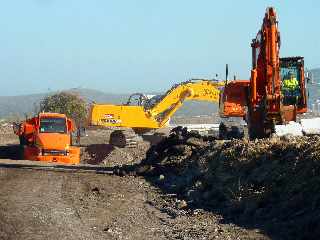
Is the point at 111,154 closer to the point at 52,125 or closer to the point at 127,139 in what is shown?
the point at 127,139

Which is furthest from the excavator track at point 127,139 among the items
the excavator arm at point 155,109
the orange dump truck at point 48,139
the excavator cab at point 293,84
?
the excavator cab at point 293,84

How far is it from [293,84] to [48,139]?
12816mm

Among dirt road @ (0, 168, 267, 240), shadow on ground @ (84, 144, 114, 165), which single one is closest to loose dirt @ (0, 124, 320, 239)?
dirt road @ (0, 168, 267, 240)

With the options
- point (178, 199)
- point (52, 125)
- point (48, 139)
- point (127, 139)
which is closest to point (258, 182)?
point (178, 199)

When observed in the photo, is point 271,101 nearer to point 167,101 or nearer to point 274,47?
point 274,47

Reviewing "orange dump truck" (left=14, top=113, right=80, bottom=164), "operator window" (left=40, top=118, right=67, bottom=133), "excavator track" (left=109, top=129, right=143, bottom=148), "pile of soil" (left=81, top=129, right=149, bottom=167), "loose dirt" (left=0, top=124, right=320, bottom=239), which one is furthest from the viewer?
"excavator track" (left=109, top=129, right=143, bottom=148)

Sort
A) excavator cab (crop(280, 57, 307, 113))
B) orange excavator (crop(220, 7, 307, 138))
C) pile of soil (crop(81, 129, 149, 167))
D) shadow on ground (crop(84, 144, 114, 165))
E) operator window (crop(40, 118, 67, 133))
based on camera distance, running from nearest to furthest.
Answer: orange excavator (crop(220, 7, 307, 138)) < excavator cab (crop(280, 57, 307, 113)) < operator window (crop(40, 118, 67, 133)) < pile of soil (crop(81, 129, 149, 167)) < shadow on ground (crop(84, 144, 114, 165))

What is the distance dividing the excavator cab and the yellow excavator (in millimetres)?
13670

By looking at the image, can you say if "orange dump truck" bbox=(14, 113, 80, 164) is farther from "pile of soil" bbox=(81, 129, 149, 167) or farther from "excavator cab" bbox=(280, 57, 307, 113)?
"excavator cab" bbox=(280, 57, 307, 113)

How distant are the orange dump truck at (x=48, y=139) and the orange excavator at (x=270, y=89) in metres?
10.8

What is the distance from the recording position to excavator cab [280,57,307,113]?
24.1m

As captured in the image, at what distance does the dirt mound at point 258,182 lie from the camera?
12.0 metres

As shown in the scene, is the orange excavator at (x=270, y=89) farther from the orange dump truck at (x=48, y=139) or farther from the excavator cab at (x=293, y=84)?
the orange dump truck at (x=48, y=139)

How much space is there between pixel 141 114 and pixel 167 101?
6.23 ft
